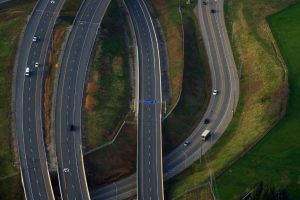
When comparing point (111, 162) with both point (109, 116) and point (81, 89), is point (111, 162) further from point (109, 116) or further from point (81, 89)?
point (81, 89)

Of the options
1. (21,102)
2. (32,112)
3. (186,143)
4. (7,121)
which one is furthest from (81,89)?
(186,143)

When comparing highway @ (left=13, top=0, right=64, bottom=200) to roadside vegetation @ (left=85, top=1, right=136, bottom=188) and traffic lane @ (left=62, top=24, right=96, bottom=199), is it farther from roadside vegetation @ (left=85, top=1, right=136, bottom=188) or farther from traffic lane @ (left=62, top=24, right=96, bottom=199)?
roadside vegetation @ (left=85, top=1, right=136, bottom=188)

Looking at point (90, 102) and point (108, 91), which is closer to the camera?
point (90, 102)

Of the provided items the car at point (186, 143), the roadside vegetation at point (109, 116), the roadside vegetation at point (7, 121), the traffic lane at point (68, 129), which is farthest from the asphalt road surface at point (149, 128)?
the roadside vegetation at point (7, 121)

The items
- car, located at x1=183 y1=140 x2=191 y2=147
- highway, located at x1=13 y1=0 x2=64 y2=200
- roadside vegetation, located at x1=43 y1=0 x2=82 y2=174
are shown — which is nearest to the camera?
highway, located at x1=13 y1=0 x2=64 y2=200

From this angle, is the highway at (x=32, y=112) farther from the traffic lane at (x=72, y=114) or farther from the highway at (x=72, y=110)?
the traffic lane at (x=72, y=114)

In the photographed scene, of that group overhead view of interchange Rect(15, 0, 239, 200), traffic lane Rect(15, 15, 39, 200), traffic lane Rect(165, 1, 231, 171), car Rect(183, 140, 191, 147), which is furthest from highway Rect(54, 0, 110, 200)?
car Rect(183, 140, 191, 147)
